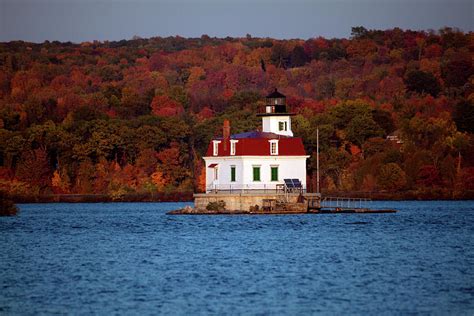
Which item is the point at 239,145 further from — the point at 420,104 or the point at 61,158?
the point at 420,104

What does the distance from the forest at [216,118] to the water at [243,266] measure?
18.7m

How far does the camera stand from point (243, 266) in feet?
129

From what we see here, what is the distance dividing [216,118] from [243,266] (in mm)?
67649

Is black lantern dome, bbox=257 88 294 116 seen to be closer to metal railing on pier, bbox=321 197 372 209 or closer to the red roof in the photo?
the red roof

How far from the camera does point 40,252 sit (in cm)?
4662

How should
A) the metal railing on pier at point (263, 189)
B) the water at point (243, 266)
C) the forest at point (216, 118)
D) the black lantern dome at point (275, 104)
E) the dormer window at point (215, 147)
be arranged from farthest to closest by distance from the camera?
the forest at point (216, 118), the black lantern dome at point (275, 104), the dormer window at point (215, 147), the metal railing on pier at point (263, 189), the water at point (243, 266)

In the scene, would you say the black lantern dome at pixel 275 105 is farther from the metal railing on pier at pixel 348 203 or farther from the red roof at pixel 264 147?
the metal railing on pier at pixel 348 203

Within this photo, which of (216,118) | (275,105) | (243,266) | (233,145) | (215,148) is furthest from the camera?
(216,118)

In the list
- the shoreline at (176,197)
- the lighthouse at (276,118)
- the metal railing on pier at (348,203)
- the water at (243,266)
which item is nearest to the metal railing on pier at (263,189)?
the water at (243,266)

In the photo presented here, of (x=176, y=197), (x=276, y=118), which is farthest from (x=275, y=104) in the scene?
(x=176, y=197)

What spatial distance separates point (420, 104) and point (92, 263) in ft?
269

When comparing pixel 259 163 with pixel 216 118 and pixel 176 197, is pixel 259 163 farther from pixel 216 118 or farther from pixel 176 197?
pixel 216 118

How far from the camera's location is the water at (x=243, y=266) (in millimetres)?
30312

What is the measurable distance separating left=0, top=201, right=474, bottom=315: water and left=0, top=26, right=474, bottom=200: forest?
18691 millimetres
